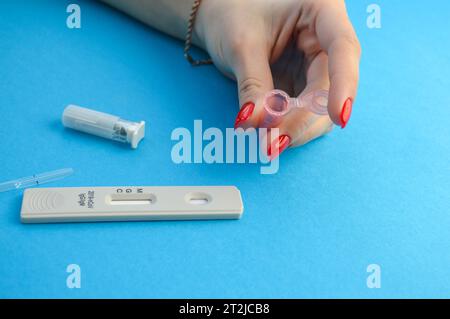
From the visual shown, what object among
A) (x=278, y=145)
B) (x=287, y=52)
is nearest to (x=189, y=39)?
(x=287, y=52)

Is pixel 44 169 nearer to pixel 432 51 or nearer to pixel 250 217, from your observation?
pixel 250 217

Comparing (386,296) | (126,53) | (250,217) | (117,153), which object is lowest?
(386,296)

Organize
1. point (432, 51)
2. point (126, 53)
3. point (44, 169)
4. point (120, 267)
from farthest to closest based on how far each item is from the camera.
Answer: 1. point (432, 51)
2. point (126, 53)
3. point (44, 169)
4. point (120, 267)

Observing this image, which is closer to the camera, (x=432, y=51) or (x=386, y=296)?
(x=386, y=296)

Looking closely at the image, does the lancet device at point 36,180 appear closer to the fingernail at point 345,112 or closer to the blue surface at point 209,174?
the blue surface at point 209,174

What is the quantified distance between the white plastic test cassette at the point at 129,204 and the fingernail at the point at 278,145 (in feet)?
0.29

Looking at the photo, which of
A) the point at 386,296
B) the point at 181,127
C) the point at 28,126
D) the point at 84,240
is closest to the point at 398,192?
the point at 386,296

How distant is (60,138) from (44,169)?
65mm

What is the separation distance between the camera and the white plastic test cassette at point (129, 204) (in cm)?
76

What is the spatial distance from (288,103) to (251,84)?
63mm

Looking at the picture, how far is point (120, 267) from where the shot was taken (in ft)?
2.37

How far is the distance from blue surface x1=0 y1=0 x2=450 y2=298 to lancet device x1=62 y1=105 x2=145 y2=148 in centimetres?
1

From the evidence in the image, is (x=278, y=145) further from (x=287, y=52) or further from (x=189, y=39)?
(x=189, y=39)

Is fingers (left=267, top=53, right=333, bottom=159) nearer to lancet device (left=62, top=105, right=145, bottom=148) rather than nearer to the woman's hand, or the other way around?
Result: the woman's hand
